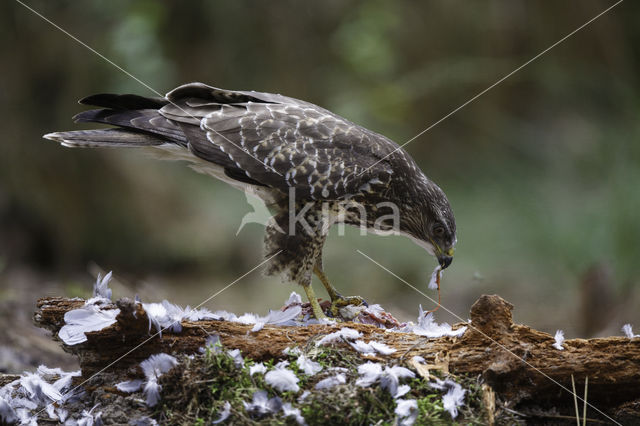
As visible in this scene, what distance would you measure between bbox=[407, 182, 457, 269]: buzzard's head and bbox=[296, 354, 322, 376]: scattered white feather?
4.65 feet

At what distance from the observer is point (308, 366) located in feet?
7.48

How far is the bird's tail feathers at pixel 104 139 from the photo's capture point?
129 inches

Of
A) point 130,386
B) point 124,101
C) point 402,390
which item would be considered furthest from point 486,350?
point 124,101

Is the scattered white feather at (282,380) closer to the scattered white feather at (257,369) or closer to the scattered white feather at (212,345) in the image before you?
the scattered white feather at (257,369)

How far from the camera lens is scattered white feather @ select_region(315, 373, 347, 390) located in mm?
2195

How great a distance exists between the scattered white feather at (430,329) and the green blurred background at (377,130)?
209 cm

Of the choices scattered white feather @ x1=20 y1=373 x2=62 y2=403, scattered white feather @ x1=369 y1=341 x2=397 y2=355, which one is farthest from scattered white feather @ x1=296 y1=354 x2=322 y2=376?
scattered white feather @ x1=20 y1=373 x2=62 y2=403

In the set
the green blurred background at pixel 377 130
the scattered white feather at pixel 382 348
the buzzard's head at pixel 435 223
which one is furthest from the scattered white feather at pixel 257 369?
the green blurred background at pixel 377 130

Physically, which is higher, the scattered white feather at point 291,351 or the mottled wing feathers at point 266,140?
the mottled wing feathers at point 266,140

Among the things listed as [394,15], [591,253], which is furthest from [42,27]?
[591,253]

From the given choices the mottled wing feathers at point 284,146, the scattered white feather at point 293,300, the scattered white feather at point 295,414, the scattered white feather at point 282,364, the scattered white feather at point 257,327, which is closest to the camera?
the scattered white feather at point 295,414

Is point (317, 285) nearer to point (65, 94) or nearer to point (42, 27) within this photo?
point (65, 94)

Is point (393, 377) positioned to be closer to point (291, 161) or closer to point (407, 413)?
point (407, 413)

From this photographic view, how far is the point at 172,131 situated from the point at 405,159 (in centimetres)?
133
